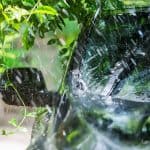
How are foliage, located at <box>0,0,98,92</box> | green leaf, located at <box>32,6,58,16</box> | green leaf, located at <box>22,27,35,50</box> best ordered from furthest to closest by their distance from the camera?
green leaf, located at <box>22,27,35,50</box>, foliage, located at <box>0,0,98,92</box>, green leaf, located at <box>32,6,58,16</box>

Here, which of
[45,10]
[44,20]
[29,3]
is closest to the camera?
[45,10]

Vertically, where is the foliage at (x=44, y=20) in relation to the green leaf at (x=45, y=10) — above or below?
below

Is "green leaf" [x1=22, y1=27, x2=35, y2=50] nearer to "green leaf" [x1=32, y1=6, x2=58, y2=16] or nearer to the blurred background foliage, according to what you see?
the blurred background foliage

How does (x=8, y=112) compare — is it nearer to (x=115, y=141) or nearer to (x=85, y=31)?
(x=85, y=31)

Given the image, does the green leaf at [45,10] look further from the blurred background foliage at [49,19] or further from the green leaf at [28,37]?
the green leaf at [28,37]

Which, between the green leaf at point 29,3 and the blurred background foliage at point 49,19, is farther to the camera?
the green leaf at point 29,3

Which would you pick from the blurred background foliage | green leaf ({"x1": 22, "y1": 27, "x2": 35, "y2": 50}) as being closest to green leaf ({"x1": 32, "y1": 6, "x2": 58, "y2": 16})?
the blurred background foliage

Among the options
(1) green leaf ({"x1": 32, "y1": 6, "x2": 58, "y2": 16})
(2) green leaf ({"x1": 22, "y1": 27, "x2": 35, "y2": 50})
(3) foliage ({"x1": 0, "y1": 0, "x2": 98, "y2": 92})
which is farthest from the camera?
(2) green leaf ({"x1": 22, "y1": 27, "x2": 35, "y2": 50})

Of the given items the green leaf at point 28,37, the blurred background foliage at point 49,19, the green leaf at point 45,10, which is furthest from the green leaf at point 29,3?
the green leaf at point 45,10

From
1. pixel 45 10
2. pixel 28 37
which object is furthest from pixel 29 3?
pixel 45 10

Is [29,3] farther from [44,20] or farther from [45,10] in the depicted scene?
[45,10]

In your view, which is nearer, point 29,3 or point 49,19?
point 29,3

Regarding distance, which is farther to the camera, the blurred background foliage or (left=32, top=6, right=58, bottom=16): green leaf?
the blurred background foliage

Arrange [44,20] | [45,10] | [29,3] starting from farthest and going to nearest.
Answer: [44,20] < [29,3] < [45,10]
